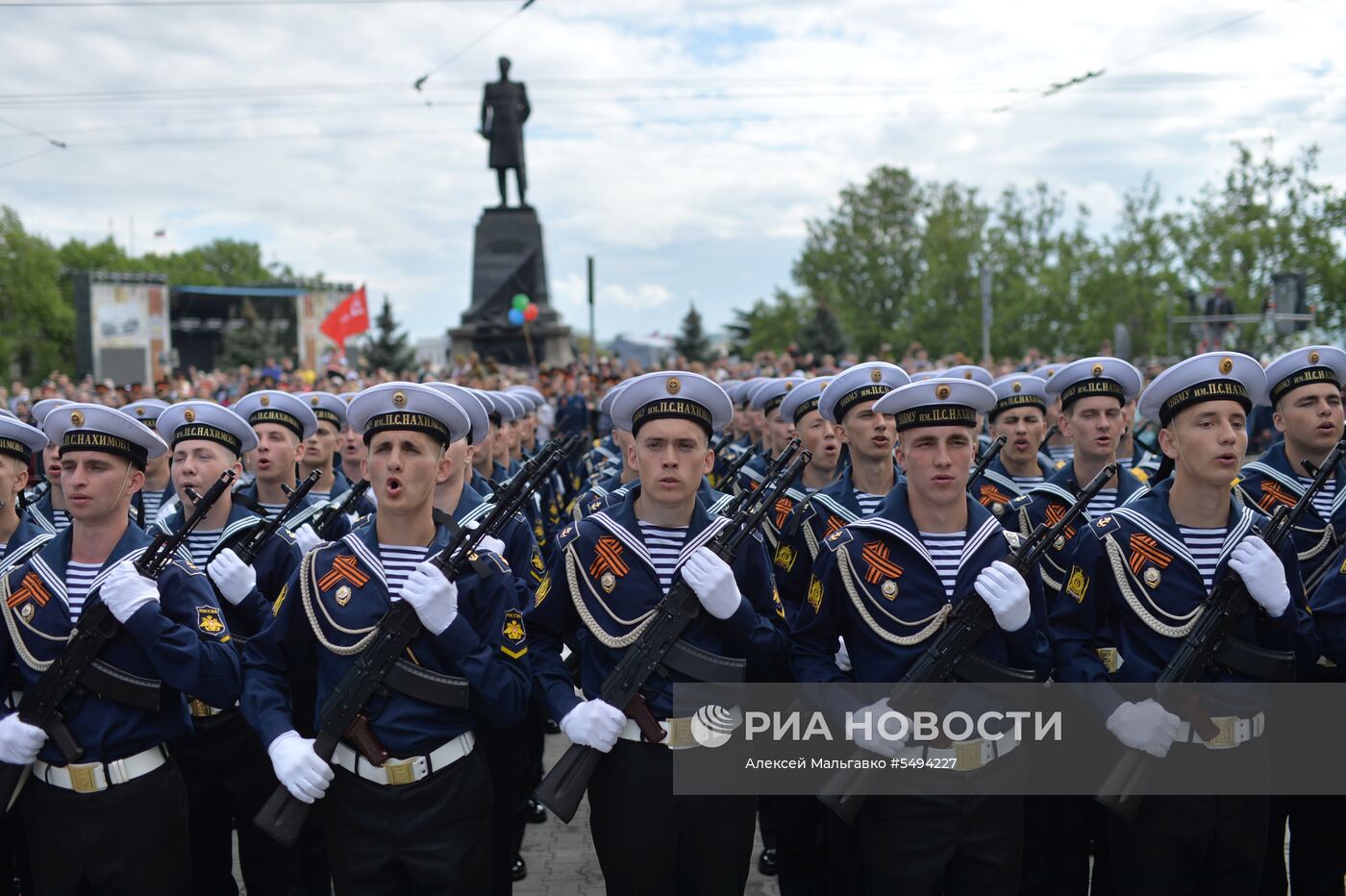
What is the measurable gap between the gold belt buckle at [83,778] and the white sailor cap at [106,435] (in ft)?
3.84

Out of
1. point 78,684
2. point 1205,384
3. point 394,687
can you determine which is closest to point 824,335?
point 1205,384

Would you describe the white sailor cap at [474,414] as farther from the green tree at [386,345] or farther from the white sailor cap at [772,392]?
the green tree at [386,345]

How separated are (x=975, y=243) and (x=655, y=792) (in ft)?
203

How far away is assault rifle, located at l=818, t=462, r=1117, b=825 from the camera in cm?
402

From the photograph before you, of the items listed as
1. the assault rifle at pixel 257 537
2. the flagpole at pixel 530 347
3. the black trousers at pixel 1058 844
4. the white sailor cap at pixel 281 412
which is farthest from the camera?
the flagpole at pixel 530 347

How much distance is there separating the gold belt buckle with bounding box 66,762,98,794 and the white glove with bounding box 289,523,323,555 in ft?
5.96

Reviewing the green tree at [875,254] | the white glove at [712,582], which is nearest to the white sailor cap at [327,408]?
the white glove at [712,582]

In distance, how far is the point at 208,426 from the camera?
19.5 ft

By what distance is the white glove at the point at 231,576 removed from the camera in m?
4.92

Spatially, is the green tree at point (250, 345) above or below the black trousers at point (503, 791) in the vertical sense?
above

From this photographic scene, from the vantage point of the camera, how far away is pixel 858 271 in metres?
68.0

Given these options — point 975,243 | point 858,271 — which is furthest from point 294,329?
point 975,243

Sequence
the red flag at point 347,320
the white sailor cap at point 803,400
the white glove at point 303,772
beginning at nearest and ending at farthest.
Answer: the white glove at point 303,772 < the white sailor cap at point 803,400 < the red flag at point 347,320

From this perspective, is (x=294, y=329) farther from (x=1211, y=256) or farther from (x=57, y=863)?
(x=57, y=863)
